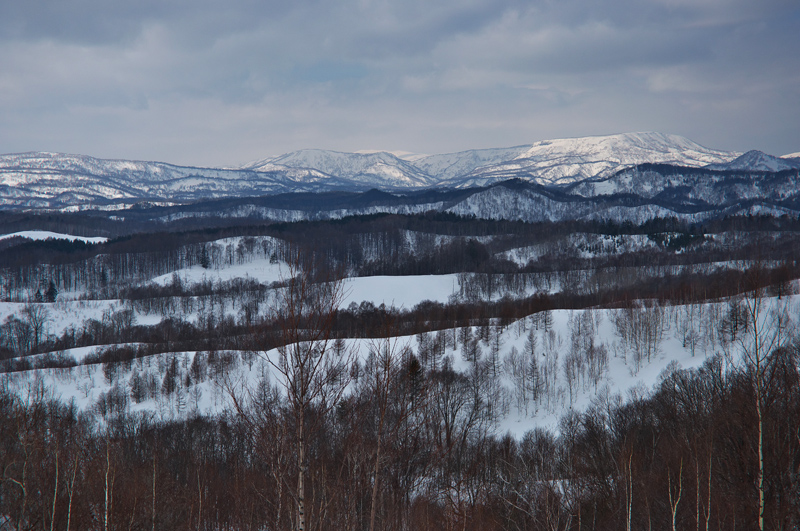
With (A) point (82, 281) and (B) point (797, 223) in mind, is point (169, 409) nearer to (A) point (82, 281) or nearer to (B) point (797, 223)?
(A) point (82, 281)

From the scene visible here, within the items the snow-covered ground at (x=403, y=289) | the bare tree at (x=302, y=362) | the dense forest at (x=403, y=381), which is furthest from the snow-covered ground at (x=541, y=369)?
the bare tree at (x=302, y=362)

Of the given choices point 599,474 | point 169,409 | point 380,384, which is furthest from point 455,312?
point 380,384

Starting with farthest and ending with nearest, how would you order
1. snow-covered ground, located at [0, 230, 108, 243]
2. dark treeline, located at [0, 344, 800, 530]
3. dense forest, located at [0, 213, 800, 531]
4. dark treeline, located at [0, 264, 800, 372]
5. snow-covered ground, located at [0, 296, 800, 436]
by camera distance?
1. snow-covered ground, located at [0, 230, 108, 243]
2. dark treeline, located at [0, 264, 800, 372]
3. snow-covered ground, located at [0, 296, 800, 436]
4. dense forest, located at [0, 213, 800, 531]
5. dark treeline, located at [0, 344, 800, 530]

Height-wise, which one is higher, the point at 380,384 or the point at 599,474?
the point at 380,384

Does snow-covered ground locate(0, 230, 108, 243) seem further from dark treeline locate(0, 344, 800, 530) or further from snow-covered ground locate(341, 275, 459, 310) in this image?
dark treeline locate(0, 344, 800, 530)

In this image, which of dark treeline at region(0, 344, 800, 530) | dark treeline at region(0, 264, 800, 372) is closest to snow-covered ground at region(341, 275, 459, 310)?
dark treeline at region(0, 264, 800, 372)

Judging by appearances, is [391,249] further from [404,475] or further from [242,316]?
[404,475]
